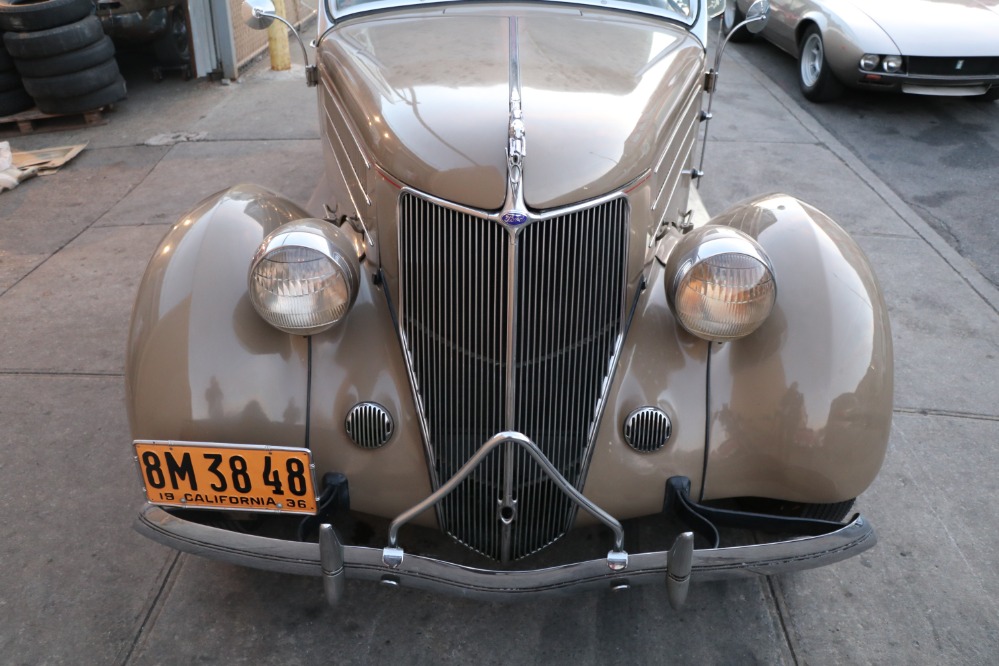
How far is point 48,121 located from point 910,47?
732 cm

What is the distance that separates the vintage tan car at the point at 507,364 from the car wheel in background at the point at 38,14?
4.76 m

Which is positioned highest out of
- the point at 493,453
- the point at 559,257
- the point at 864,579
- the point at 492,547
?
the point at 559,257

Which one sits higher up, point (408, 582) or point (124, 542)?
point (408, 582)

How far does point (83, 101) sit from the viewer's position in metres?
6.54

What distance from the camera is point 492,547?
7.70 feet

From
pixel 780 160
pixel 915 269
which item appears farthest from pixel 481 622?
pixel 780 160

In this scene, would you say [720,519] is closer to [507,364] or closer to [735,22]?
[507,364]

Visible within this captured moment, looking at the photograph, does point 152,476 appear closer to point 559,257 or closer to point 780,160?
point 559,257

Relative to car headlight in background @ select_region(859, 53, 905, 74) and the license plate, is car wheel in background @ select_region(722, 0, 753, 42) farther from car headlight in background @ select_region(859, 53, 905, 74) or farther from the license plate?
the license plate

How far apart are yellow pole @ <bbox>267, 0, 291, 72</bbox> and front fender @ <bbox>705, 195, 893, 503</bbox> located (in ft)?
23.6

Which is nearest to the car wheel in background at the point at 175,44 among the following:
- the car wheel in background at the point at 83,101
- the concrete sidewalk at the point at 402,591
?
the car wheel in background at the point at 83,101

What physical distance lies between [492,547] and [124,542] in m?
1.35

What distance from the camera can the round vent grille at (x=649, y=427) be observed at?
7.34 ft

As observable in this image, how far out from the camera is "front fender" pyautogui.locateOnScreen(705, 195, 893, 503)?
87.0 inches
